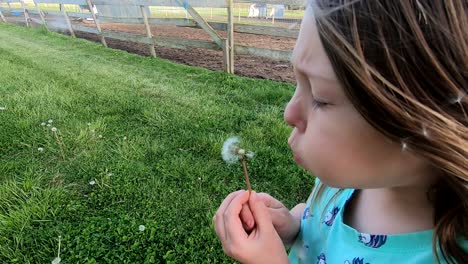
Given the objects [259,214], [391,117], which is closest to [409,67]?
[391,117]

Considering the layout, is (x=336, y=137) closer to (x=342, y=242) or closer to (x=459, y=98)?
(x=459, y=98)

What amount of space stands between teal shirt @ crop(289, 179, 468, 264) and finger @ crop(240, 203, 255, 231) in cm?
20

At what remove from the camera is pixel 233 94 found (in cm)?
439

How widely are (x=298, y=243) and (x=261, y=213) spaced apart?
25 cm

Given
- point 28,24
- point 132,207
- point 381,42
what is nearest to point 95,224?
point 132,207

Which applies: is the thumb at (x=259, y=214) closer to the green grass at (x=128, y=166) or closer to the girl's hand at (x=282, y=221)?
the girl's hand at (x=282, y=221)

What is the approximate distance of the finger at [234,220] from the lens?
864mm

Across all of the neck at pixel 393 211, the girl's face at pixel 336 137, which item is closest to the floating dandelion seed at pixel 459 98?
the girl's face at pixel 336 137

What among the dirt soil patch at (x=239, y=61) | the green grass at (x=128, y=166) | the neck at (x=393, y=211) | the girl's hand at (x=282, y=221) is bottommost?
the dirt soil patch at (x=239, y=61)

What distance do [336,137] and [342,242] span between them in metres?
0.34

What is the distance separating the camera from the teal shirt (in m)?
0.73

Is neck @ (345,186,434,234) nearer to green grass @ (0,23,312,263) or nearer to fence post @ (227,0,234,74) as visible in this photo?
green grass @ (0,23,312,263)

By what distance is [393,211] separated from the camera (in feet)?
2.62

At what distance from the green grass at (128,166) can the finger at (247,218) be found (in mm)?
1067
